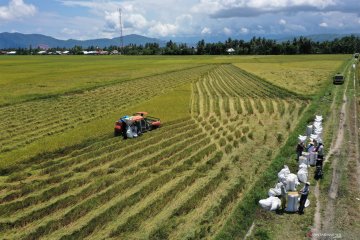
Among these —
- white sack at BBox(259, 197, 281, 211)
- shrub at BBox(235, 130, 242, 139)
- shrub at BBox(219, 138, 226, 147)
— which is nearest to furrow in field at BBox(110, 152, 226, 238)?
shrub at BBox(219, 138, 226, 147)

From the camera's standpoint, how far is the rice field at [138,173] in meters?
11.6

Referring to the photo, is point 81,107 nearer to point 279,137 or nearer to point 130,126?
point 130,126

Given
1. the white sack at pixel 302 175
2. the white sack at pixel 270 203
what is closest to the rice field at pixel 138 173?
the white sack at pixel 270 203

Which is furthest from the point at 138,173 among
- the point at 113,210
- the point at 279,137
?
the point at 279,137

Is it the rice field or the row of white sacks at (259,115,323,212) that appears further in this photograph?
the row of white sacks at (259,115,323,212)

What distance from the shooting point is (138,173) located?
15.9 metres

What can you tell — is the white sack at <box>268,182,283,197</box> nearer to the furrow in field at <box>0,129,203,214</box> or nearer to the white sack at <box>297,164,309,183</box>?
the white sack at <box>297,164,309,183</box>

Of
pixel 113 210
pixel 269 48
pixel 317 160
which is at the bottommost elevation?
pixel 113 210

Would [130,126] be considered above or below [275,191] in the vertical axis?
above

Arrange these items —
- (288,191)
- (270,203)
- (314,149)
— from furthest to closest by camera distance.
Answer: (314,149)
(288,191)
(270,203)

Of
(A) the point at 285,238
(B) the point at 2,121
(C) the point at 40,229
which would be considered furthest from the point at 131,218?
(B) the point at 2,121

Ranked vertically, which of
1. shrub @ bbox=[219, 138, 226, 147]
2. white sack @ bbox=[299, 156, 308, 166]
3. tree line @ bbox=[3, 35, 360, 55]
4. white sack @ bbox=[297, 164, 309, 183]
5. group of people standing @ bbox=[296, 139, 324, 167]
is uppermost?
tree line @ bbox=[3, 35, 360, 55]

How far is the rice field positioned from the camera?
11594mm

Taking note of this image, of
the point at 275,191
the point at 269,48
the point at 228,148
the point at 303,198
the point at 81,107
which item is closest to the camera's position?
the point at 303,198
